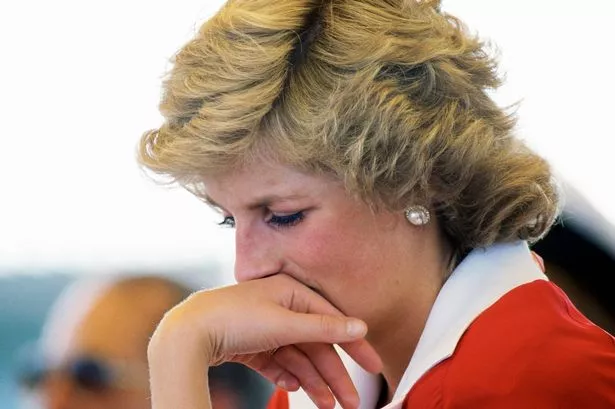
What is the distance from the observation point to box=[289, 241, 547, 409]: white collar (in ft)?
4.73

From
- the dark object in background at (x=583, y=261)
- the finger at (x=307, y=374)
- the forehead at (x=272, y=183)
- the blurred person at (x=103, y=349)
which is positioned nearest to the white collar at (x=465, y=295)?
the finger at (x=307, y=374)

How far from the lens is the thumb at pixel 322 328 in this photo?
145 cm

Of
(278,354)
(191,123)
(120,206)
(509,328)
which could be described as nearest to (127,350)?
(120,206)

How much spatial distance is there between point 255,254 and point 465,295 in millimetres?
316

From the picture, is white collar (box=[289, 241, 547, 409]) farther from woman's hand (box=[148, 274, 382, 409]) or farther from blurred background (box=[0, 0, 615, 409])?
blurred background (box=[0, 0, 615, 409])

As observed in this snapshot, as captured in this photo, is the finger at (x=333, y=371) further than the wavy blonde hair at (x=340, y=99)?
Yes

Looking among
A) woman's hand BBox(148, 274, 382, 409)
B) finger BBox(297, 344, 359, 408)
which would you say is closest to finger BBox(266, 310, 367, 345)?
woman's hand BBox(148, 274, 382, 409)

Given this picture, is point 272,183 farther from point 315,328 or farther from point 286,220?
point 315,328

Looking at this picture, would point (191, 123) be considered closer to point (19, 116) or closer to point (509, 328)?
point (509, 328)

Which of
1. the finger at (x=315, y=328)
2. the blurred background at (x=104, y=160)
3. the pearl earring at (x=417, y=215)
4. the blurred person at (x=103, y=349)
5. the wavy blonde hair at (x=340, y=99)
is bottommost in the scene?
the blurred person at (x=103, y=349)

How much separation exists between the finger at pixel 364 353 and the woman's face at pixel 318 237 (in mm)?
43

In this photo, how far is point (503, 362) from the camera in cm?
132

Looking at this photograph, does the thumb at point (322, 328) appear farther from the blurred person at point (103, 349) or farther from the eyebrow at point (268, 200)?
A: the blurred person at point (103, 349)

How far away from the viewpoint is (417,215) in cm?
152
